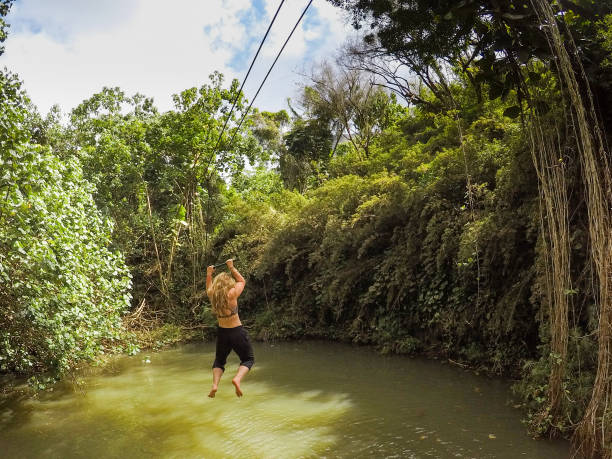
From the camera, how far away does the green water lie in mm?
4957

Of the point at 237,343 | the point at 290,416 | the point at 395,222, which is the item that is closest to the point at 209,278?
the point at 237,343

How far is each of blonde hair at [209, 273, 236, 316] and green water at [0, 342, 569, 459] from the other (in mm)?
1628

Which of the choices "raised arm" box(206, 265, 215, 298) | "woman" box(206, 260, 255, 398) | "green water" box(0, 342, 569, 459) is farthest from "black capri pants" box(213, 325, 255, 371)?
"green water" box(0, 342, 569, 459)

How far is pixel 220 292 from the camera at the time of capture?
207 inches

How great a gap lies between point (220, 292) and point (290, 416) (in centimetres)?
214

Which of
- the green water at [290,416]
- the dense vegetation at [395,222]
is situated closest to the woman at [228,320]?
the green water at [290,416]

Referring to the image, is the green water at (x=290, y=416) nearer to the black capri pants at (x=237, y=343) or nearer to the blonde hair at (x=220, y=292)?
the black capri pants at (x=237, y=343)

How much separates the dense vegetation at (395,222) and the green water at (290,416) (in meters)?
0.57

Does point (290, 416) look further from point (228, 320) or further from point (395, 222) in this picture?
point (395, 222)

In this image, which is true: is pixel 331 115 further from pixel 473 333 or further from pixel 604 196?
pixel 604 196

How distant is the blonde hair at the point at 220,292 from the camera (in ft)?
17.1

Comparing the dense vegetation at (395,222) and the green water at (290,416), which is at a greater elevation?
the dense vegetation at (395,222)

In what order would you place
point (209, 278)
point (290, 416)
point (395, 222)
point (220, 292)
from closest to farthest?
point (220, 292), point (209, 278), point (290, 416), point (395, 222)

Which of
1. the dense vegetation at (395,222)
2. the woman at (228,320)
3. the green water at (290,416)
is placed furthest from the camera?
the woman at (228,320)
